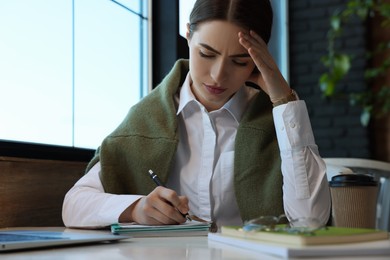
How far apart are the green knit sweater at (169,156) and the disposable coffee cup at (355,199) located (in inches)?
9.7

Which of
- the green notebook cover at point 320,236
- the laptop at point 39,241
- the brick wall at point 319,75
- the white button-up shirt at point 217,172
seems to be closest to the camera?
the green notebook cover at point 320,236

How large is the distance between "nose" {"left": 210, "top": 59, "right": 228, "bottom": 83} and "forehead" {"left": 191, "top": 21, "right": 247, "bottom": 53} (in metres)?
0.03

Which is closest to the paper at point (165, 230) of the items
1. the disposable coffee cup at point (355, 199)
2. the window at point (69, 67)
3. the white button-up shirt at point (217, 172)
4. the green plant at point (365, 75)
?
the white button-up shirt at point (217, 172)

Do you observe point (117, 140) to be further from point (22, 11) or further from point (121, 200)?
point (22, 11)

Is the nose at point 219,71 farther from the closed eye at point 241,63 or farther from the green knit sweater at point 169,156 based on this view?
the green knit sweater at point 169,156

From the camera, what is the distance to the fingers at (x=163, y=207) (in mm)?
1155

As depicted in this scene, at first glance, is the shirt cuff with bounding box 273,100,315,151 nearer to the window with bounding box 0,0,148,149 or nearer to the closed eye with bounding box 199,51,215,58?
the closed eye with bounding box 199,51,215,58

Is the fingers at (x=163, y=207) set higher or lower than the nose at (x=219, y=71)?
lower

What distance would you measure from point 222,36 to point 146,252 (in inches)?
27.8

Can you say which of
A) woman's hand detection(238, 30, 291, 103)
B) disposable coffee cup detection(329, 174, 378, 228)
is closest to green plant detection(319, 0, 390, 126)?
woman's hand detection(238, 30, 291, 103)

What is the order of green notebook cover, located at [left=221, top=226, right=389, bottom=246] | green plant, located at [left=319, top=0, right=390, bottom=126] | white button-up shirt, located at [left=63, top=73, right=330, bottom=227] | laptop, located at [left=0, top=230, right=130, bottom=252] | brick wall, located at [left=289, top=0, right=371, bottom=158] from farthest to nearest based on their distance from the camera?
brick wall, located at [left=289, top=0, right=371, bottom=158] → green plant, located at [left=319, top=0, right=390, bottom=126] → white button-up shirt, located at [left=63, top=73, right=330, bottom=227] → laptop, located at [left=0, top=230, right=130, bottom=252] → green notebook cover, located at [left=221, top=226, right=389, bottom=246]

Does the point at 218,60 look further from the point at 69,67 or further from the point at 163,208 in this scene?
the point at 69,67

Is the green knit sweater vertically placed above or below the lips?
below

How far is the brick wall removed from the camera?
3.56m
